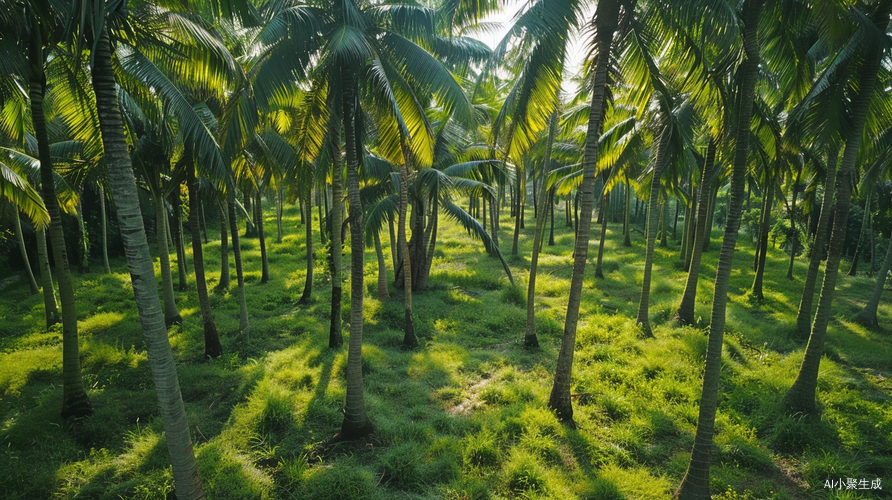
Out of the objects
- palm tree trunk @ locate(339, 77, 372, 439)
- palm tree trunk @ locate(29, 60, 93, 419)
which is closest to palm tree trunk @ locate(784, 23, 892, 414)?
palm tree trunk @ locate(339, 77, 372, 439)

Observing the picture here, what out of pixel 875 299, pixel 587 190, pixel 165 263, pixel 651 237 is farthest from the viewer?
pixel 875 299

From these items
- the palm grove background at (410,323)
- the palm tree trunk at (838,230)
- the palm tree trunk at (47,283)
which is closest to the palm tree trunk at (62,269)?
the palm grove background at (410,323)

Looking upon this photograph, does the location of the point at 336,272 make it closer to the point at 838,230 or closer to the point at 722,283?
the point at 722,283

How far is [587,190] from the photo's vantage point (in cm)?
736

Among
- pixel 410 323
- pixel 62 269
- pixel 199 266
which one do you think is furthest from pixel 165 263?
pixel 410 323

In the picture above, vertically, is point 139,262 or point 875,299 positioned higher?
point 139,262

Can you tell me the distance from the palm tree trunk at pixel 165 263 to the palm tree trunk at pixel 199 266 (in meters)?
1.88

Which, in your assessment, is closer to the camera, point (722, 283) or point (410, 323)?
point (722, 283)

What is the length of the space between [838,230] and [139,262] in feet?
37.1

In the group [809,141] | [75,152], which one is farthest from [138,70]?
[809,141]

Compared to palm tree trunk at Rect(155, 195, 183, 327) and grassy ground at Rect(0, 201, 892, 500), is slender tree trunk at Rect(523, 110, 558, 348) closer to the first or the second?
grassy ground at Rect(0, 201, 892, 500)

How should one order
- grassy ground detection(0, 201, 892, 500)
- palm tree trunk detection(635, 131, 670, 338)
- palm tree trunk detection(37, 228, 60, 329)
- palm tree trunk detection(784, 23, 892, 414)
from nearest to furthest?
grassy ground detection(0, 201, 892, 500), palm tree trunk detection(784, 23, 892, 414), palm tree trunk detection(37, 228, 60, 329), palm tree trunk detection(635, 131, 670, 338)

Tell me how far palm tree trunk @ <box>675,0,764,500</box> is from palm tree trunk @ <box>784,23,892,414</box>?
3.30 meters

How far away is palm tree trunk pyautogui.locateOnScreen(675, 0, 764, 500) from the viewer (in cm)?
551
